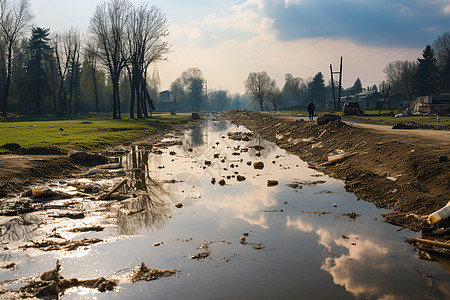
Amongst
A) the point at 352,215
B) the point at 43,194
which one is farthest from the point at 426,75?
the point at 43,194

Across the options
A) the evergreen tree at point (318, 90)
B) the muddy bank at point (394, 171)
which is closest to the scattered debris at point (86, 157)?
the muddy bank at point (394, 171)

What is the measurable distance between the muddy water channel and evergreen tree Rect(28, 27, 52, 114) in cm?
5892

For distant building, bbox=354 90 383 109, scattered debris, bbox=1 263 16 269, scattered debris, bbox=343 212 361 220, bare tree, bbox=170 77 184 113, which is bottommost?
scattered debris, bbox=343 212 361 220

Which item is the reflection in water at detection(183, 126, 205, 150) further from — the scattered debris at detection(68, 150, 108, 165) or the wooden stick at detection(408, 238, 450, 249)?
the wooden stick at detection(408, 238, 450, 249)

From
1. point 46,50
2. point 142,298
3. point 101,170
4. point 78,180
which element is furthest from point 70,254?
point 46,50

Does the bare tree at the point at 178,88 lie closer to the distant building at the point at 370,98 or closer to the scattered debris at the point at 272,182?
the distant building at the point at 370,98

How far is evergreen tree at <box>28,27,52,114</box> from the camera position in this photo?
63.0 m

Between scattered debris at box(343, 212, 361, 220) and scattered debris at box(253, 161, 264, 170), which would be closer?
scattered debris at box(343, 212, 361, 220)

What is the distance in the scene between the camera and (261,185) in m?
11.6

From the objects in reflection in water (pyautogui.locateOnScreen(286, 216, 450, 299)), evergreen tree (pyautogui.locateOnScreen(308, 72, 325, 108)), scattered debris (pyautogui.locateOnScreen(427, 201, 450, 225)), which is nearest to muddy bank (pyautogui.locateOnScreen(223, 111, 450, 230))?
scattered debris (pyautogui.locateOnScreen(427, 201, 450, 225))

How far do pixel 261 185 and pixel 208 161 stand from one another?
515cm

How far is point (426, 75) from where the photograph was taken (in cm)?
7312

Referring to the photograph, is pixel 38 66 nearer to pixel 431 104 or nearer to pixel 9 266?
pixel 431 104

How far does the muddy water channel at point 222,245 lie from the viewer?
5.04 metres
